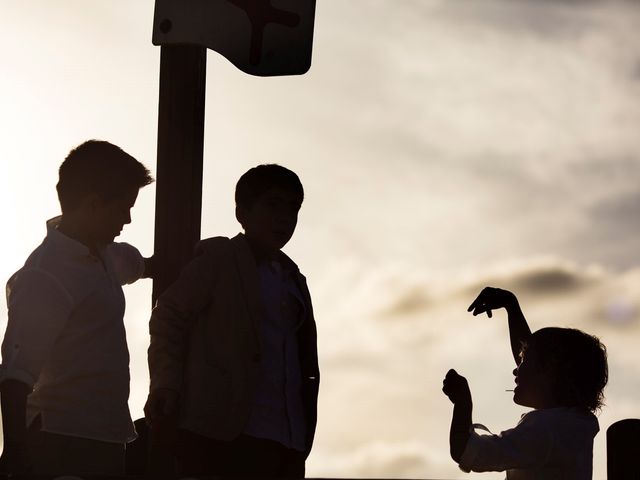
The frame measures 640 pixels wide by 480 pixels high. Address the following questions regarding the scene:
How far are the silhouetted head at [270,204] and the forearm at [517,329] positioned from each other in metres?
1.34

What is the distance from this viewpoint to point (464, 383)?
14.4ft

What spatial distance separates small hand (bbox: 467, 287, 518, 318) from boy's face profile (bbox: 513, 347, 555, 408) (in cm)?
29

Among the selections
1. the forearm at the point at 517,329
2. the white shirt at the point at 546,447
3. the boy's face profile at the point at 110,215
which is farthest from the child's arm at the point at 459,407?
the boy's face profile at the point at 110,215

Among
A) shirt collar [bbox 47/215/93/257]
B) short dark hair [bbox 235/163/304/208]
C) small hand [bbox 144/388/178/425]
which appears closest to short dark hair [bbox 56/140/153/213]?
shirt collar [bbox 47/215/93/257]

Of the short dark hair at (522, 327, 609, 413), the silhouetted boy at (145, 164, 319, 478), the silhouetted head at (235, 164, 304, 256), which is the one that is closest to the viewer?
the silhouetted boy at (145, 164, 319, 478)

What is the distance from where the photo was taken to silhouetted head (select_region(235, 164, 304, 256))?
4.62 m

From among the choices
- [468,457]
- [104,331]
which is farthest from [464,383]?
[104,331]

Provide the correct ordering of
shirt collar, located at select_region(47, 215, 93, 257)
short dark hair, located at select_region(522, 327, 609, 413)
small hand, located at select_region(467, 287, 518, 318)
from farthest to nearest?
small hand, located at select_region(467, 287, 518, 318) → short dark hair, located at select_region(522, 327, 609, 413) → shirt collar, located at select_region(47, 215, 93, 257)

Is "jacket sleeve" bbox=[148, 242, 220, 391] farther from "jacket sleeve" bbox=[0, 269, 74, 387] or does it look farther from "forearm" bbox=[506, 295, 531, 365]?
"forearm" bbox=[506, 295, 531, 365]

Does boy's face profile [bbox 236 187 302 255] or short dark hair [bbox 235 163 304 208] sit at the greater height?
short dark hair [bbox 235 163 304 208]

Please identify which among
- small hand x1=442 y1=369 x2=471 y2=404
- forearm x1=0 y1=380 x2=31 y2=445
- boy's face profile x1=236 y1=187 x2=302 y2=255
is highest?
boy's face profile x1=236 y1=187 x2=302 y2=255

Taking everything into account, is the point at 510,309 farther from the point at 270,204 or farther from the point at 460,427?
the point at 270,204

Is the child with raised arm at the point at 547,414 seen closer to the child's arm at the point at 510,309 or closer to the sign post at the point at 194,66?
the child's arm at the point at 510,309

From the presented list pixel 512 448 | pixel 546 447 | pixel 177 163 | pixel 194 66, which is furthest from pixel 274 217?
pixel 546 447
